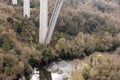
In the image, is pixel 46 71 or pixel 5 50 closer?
pixel 5 50

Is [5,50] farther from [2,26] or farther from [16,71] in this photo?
[2,26]

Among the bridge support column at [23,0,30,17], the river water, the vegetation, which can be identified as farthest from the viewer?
the bridge support column at [23,0,30,17]

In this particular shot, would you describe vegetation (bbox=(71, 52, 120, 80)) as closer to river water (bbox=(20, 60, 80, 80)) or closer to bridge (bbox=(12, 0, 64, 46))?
river water (bbox=(20, 60, 80, 80))

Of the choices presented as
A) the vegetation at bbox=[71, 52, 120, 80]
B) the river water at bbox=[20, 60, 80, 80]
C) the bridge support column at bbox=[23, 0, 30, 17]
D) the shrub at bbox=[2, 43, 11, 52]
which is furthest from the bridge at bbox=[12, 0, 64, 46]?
the vegetation at bbox=[71, 52, 120, 80]

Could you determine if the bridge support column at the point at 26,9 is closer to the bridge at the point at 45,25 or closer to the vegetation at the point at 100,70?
the bridge at the point at 45,25

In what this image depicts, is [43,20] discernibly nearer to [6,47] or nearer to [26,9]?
[26,9]

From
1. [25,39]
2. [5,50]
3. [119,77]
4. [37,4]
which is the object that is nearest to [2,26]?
[25,39]

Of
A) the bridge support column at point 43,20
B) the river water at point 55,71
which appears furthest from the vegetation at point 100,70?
the bridge support column at point 43,20
